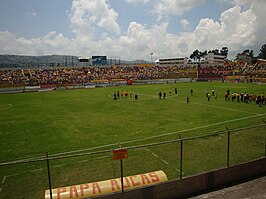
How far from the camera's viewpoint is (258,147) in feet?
43.3

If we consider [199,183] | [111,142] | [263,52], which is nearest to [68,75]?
[111,142]

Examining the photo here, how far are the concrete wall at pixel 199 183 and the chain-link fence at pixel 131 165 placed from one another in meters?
0.53

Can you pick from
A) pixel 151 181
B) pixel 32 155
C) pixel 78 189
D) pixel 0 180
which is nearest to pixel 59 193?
pixel 78 189

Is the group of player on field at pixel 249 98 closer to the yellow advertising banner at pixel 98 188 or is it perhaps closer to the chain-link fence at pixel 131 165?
the chain-link fence at pixel 131 165

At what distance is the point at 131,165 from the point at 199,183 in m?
3.50

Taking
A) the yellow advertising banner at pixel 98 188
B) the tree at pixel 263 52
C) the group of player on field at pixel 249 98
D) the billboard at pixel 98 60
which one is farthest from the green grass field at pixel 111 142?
the tree at pixel 263 52

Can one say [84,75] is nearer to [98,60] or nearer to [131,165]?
[98,60]

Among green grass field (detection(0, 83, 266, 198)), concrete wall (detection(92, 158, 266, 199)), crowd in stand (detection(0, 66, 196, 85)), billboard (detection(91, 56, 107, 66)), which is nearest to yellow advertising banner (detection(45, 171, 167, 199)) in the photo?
concrete wall (detection(92, 158, 266, 199))

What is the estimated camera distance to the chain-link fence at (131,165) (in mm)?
9789

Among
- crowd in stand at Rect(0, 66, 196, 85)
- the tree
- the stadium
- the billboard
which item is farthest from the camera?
the tree

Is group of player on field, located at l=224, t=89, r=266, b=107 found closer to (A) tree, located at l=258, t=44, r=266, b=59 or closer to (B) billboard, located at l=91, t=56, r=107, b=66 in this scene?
(B) billboard, located at l=91, t=56, r=107, b=66

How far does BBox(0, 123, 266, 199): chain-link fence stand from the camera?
9789 millimetres

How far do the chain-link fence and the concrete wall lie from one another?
0.53 metres

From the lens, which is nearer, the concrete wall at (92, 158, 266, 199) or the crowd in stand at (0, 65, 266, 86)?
the concrete wall at (92, 158, 266, 199)
